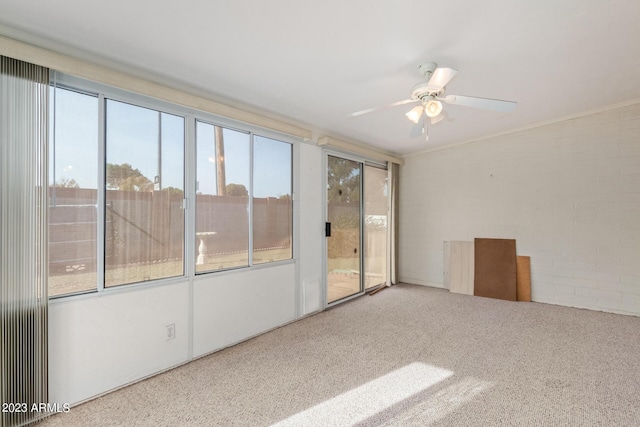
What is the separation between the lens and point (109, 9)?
166 cm

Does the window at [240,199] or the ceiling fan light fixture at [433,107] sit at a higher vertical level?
the ceiling fan light fixture at [433,107]

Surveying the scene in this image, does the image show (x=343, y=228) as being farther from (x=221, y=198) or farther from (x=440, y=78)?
(x=440, y=78)

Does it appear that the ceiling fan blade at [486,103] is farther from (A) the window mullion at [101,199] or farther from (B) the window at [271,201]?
(A) the window mullion at [101,199]

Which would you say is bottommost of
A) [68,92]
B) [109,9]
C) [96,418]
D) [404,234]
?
[96,418]

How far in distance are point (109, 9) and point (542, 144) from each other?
4.90m

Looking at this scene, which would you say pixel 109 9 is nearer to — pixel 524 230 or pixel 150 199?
pixel 150 199

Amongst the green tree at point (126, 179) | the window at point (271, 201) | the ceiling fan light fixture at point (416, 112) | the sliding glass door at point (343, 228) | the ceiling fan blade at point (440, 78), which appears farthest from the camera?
the sliding glass door at point (343, 228)

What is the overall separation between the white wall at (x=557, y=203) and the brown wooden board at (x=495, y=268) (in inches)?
5.3

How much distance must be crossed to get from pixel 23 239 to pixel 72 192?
40 centimetres

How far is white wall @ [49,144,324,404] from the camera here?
198cm

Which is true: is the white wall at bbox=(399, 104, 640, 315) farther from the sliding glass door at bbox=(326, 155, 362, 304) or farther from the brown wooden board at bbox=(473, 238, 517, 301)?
the sliding glass door at bbox=(326, 155, 362, 304)

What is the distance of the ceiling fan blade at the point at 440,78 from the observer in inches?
76.1

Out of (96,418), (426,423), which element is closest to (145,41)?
(96,418)

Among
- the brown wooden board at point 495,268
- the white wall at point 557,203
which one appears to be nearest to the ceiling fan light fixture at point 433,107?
the white wall at point 557,203
